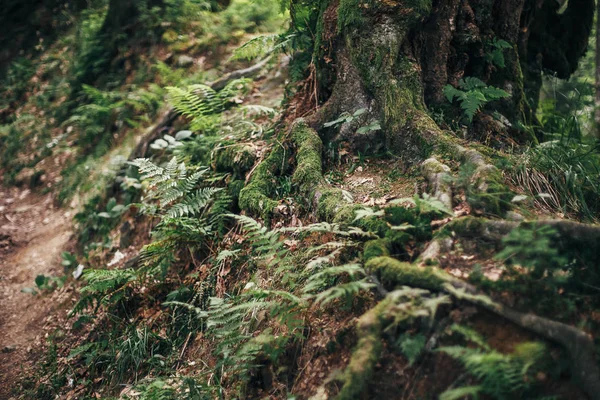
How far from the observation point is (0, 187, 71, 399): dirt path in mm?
5277

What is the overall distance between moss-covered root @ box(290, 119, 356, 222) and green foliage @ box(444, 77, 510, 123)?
1.44 meters

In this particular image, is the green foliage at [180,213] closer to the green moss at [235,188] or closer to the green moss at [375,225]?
the green moss at [235,188]

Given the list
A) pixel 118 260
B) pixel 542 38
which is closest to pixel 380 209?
pixel 118 260

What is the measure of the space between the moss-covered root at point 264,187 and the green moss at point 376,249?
1.38 meters

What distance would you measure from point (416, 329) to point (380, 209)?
3.58 feet

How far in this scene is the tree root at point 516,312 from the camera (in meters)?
2.25

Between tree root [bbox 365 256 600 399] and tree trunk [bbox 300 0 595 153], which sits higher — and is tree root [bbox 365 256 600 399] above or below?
below

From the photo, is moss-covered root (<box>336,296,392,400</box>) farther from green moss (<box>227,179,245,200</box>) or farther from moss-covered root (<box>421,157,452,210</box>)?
green moss (<box>227,179,245,200</box>)

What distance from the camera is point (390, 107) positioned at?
430 cm

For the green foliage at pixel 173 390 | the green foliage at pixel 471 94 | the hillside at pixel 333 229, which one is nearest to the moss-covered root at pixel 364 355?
the hillside at pixel 333 229

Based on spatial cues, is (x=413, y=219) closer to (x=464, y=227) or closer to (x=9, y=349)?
(x=464, y=227)

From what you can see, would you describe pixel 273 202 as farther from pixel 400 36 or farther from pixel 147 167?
pixel 400 36

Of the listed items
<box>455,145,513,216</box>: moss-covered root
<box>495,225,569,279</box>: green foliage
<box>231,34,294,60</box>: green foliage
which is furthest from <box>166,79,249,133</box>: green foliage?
<box>495,225,569,279</box>: green foliage

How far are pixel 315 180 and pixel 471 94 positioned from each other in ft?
5.85
